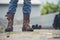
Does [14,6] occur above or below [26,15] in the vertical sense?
above

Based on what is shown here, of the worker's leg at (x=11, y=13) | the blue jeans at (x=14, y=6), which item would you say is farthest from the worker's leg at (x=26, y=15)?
the worker's leg at (x=11, y=13)

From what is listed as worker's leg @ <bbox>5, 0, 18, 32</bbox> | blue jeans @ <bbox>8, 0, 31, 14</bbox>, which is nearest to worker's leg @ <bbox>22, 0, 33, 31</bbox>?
blue jeans @ <bbox>8, 0, 31, 14</bbox>

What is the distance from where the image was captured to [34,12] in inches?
680

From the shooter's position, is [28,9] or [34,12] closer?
[28,9]

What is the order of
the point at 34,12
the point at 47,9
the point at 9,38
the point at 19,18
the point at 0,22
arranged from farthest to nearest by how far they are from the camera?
the point at 47,9
the point at 34,12
the point at 19,18
the point at 0,22
the point at 9,38

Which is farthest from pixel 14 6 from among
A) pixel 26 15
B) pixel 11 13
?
pixel 26 15

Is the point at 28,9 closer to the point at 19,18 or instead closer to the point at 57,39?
the point at 57,39

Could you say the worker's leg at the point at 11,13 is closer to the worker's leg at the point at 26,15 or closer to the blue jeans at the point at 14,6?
the blue jeans at the point at 14,6

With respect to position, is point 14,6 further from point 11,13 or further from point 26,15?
point 26,15

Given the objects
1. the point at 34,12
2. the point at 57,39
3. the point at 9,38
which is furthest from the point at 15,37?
the point at 34,12

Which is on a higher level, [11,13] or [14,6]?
[14,6]

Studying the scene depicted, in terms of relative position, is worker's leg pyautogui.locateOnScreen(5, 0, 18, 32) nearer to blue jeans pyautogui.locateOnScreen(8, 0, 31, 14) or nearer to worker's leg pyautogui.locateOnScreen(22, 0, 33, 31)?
blue jeans pyautogui.locateOnScreen(8, 0, 31, 14)

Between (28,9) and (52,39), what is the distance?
121 cm

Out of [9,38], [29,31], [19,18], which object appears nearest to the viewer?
[9,38]
